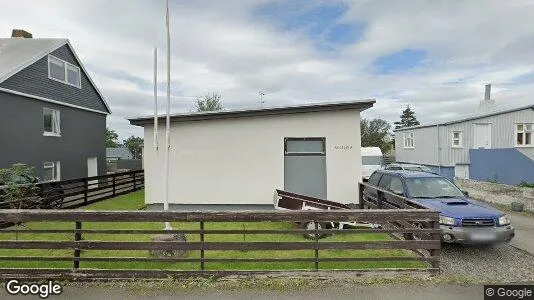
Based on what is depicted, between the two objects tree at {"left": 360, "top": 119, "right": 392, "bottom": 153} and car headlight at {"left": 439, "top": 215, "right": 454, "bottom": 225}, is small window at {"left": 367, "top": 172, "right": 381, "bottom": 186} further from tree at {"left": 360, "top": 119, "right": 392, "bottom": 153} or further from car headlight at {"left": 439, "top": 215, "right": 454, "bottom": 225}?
tree at {"left": 360, "top": 119, "right": 392, "bottom": 153}

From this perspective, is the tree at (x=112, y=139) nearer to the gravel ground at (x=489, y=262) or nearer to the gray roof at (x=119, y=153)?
the gray roof at (x=119, y=153)

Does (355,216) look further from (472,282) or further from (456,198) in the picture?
(456,198)

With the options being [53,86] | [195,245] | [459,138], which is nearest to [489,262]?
[195,245]

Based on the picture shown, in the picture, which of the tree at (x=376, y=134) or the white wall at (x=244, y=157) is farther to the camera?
the tree at (x=376, y=134)

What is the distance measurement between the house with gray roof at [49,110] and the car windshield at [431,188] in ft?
52.0

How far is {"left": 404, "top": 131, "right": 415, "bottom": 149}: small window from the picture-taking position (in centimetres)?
2766

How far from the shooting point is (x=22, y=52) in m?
17.7

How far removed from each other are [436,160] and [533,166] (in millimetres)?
7425

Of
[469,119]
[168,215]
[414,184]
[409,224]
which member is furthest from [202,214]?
[469,119]

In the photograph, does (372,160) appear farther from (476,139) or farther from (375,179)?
(375,179)

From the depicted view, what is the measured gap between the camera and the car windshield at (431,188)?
8234 millimetres

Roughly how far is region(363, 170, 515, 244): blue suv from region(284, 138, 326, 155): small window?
2.11m

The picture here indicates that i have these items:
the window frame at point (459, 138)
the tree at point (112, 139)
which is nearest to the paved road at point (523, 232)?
the window frame at point (459, 138)

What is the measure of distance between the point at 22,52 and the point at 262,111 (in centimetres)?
1481
